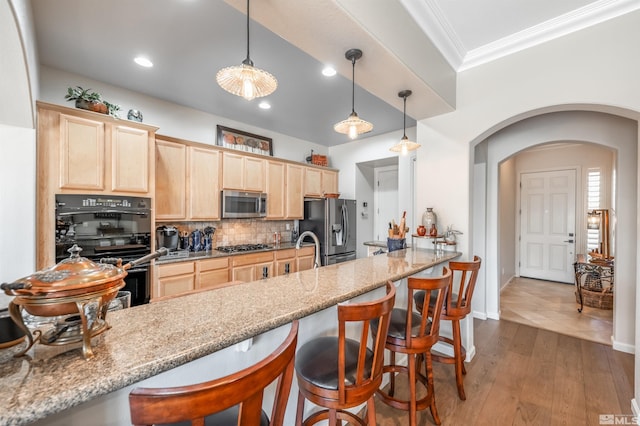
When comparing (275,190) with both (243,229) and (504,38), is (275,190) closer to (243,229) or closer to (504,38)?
(243,229)

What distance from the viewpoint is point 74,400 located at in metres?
0.60

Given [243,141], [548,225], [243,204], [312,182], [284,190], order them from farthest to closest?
[548,225], [312,182], [284,190], [243,141], [243,204]

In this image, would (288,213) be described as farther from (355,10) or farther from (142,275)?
(355,10)

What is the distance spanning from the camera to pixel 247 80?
1461mm

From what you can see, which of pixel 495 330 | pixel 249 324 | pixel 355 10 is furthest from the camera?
pixel 495 330

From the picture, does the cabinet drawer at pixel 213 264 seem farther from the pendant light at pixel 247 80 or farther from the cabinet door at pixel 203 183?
Answer: the pendant light at pixel 247 80

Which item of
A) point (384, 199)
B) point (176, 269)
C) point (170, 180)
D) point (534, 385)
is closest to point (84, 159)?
point (170, 180)

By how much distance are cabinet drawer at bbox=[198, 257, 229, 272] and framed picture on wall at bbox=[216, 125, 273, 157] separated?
179 cm

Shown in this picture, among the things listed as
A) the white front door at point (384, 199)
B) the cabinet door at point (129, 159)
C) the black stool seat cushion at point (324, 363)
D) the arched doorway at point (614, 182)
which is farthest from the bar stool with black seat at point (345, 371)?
the white front door at point (384, 199)

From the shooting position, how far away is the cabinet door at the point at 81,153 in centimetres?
251

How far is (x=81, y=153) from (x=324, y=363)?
119 inches

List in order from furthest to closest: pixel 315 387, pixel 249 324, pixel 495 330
→ pixel 495 330 < pixel 315 387 < pixel 249 324

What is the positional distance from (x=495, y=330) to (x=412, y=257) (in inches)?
74.0

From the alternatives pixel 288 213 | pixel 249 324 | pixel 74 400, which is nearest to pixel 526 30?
pixel 249 324
